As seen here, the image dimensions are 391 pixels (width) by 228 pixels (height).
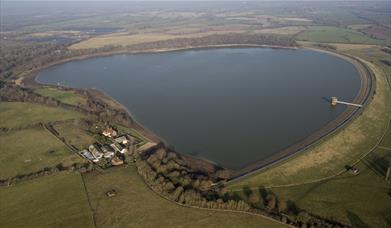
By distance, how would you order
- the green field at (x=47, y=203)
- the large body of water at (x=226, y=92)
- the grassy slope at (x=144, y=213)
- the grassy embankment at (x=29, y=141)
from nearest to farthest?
the grassy slope at (x=144, y=213) → the green field at (x=47, y=203) → the grassy embankment at (x=29, y=141) → the large body of water at (x=226, y=92)

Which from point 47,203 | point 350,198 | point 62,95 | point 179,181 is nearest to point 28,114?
point 62,95

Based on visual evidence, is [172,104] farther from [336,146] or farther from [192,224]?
[192,224]

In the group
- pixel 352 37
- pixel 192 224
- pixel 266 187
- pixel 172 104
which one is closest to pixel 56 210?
pixel 192 224

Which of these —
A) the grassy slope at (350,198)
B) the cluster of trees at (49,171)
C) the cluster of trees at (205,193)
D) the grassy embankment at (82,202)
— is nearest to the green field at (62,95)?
the grassy embankment at (82,202)

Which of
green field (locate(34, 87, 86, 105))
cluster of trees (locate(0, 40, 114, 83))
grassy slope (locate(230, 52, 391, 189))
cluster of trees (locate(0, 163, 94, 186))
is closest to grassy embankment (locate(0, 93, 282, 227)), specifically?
cluster of trees (locate(0, 163, 94, 186))

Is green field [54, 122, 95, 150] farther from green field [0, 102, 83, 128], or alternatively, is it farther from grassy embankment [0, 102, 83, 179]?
green field [0, 102, 83, 128]

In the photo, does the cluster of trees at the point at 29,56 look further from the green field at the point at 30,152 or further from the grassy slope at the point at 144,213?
the grassy slope at the point at 144,213

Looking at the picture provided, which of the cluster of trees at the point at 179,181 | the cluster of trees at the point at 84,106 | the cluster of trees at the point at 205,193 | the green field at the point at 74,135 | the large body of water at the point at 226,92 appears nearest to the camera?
the cluster of trees at the point at 205,193
